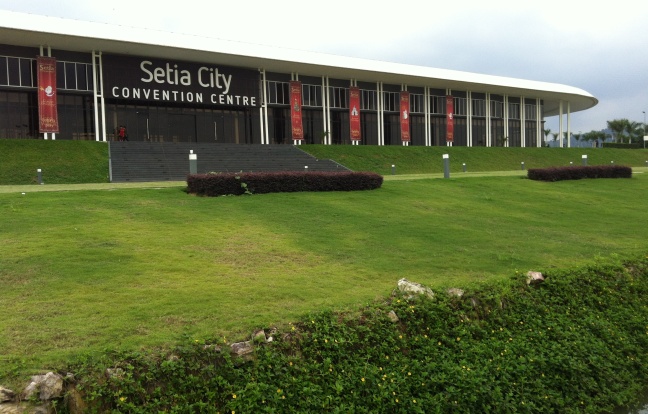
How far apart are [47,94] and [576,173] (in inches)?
1121

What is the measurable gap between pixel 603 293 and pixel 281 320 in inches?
215

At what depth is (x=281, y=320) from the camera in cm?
586

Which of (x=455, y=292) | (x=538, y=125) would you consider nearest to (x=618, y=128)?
(x=538, y=125)

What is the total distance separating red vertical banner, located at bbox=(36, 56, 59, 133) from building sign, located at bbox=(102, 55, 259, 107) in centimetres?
287

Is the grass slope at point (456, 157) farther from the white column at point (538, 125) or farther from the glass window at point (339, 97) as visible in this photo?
the white column at point (538, 125)

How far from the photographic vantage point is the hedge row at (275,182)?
45.2 ft

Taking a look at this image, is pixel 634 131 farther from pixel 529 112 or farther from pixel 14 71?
pixel 14 71

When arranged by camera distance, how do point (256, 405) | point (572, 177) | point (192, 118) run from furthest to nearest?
1. point (192, 118)
2. point (572, 177)
3. point (256, 405)

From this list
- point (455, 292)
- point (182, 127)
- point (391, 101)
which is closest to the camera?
point (455, 292)

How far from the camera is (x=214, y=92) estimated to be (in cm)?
3650

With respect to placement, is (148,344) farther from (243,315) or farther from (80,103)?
(80,103)

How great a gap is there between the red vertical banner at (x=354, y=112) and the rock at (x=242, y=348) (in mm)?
38571

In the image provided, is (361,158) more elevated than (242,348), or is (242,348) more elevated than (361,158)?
(361,158)

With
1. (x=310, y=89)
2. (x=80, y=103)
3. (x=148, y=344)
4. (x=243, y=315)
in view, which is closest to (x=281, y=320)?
(x=243, y=315)
